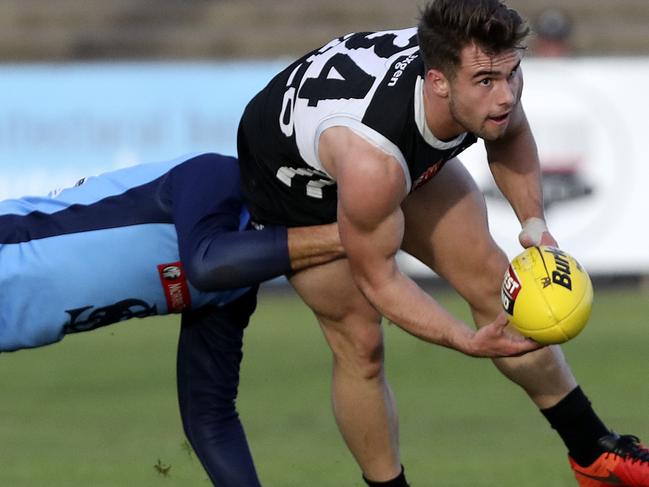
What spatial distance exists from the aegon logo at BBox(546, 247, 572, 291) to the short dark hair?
764 mm

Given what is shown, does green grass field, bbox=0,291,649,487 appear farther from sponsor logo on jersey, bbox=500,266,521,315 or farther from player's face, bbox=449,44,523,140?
player's face, bbox=449,44,523,140

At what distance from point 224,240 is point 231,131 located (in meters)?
7.87

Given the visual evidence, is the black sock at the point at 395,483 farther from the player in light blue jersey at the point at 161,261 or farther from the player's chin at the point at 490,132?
the player's chin at the point at 490,132

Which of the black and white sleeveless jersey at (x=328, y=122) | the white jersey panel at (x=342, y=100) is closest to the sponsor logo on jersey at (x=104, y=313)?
the black and white sleeveless jersey at (x=328, y=122)

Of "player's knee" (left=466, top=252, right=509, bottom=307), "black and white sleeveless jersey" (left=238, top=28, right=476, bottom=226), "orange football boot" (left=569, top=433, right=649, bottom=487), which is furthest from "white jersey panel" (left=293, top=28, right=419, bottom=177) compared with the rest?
"orange football boot" (left=569, top=433, right=649, bottom=487)

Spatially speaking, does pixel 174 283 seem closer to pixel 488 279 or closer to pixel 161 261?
pixel 161 261

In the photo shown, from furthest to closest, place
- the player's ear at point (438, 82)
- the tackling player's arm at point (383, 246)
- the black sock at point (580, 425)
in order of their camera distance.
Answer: the black sock at point (580, 425)
the player's ear at point (438, 82)
the tackling player's arm at point (383, 246)

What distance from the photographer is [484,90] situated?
17.7 ft

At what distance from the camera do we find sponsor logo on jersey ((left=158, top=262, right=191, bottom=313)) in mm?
5988

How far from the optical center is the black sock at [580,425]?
6.16m

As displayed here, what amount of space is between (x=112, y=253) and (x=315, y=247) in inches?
32.2

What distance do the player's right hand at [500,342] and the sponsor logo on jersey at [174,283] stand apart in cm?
131

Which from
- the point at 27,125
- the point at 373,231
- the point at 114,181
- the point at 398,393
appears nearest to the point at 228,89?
the point at 27,125

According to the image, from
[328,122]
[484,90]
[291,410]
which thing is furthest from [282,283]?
[484,90]
